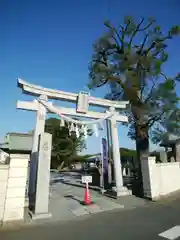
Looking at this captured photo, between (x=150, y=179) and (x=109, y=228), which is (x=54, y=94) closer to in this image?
(x=109, y=228)

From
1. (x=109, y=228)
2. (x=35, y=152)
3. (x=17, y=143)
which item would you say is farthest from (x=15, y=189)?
(x=17, y=143)

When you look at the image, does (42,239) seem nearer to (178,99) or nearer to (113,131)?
(113,131)

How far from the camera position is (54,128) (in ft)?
94.5

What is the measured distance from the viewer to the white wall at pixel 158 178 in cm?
844

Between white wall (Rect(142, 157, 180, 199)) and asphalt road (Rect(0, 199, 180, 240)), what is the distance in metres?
2.16

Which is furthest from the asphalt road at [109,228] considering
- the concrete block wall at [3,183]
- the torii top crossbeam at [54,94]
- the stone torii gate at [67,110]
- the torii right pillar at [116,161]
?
the torii top crossbeam at [54,94]

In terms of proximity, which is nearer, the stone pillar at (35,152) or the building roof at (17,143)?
the stone pillar at (35,152)

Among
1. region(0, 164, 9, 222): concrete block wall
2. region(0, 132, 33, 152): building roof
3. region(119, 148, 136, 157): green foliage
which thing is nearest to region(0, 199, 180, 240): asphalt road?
region(0, 164, 9, 222): concrete block wall

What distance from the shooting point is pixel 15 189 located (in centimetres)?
554

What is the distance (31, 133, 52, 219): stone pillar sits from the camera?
5.71 metres

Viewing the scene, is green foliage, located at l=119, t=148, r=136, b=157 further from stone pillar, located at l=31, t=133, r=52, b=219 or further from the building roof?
stone pillar, located at l=31, t=133, r=52, b=219

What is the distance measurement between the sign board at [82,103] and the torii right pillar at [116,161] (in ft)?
5.52

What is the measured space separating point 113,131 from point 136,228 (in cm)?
526

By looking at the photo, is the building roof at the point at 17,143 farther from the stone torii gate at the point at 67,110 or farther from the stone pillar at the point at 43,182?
the stone pillar at the point at 43,182
